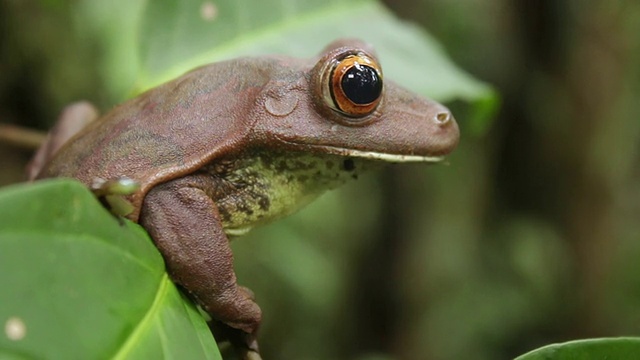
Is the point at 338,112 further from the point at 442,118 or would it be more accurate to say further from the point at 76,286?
the point at 76,286

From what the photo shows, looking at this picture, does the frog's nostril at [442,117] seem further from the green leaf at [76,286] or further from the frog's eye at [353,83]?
the green leaf at [76,286]

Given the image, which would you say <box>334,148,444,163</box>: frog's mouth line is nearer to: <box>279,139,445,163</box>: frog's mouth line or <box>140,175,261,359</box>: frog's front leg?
<box>279,139,445,163</box>: frog's mouth line

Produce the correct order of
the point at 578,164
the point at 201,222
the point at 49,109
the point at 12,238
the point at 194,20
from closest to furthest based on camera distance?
the point at 12,238 → the point at 201,222 → the point at 194,20 → the point at 49,109 → the point at 578,164

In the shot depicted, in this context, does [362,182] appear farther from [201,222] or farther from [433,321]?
[201,222]

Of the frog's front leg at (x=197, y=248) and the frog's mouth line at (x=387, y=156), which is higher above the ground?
the frog's mouth line at (x=387, y=156)

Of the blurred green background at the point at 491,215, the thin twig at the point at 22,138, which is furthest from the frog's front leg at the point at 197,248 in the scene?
the blurred green background at the point at 491,215

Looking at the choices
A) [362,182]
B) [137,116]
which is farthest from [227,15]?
[362,182]

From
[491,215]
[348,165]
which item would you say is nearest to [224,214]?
[348,165]
